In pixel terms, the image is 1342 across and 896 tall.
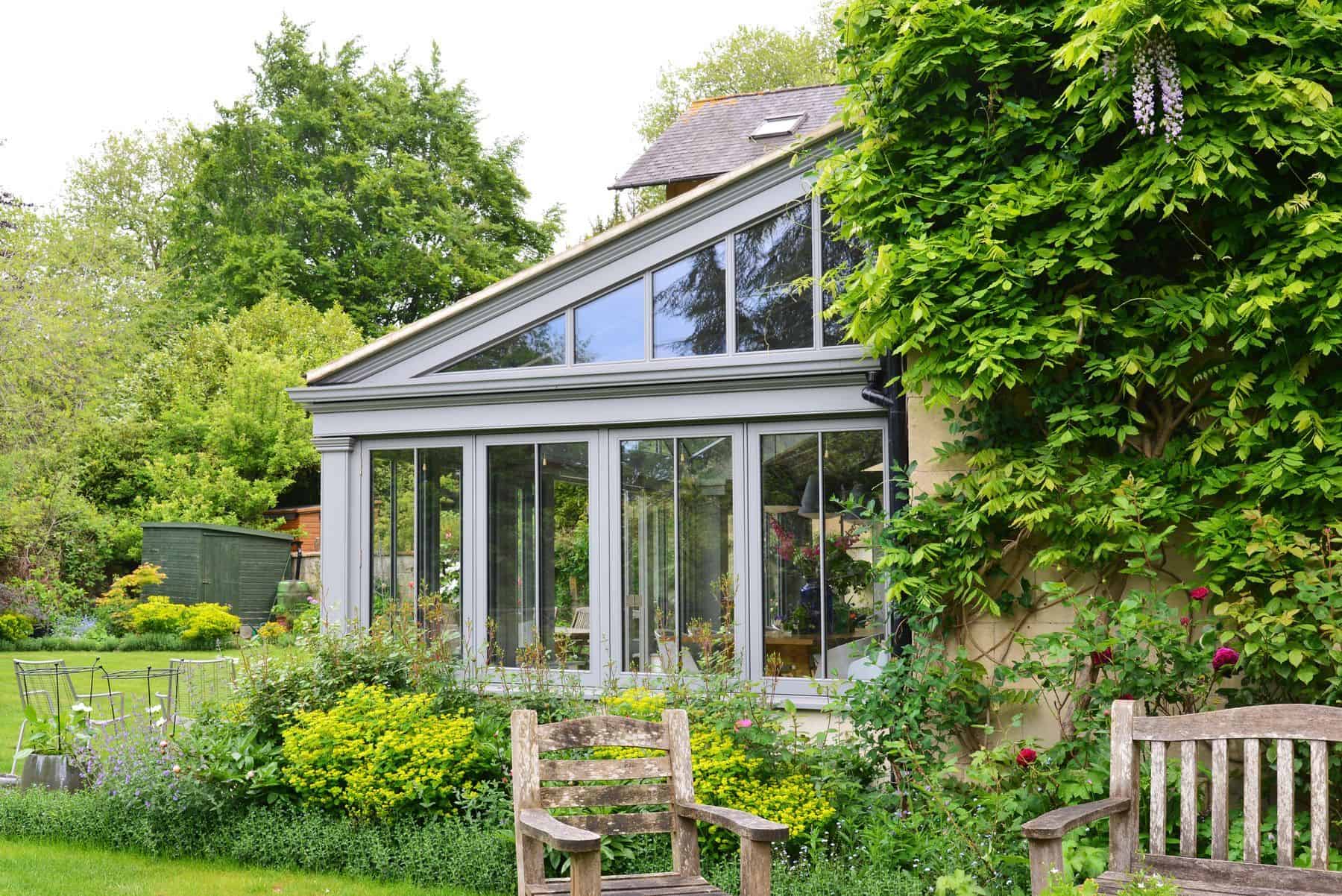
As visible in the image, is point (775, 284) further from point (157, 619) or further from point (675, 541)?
point (157, 619)

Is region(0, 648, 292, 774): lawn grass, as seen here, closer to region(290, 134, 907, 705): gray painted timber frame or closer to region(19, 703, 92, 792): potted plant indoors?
region(19, 703, 92, 792): potted plant indoors

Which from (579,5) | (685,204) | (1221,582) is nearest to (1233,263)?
(1221,582)

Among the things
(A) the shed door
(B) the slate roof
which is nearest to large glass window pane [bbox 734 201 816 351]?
(B) the slate roof

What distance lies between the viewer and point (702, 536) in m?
7.23

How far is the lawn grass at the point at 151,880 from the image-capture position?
5.42 metres

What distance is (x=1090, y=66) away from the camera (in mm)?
5430

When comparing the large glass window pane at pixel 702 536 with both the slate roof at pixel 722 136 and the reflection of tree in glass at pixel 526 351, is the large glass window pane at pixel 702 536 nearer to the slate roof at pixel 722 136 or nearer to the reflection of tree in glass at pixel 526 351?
the reflection of tree in glass at pixel 526 351

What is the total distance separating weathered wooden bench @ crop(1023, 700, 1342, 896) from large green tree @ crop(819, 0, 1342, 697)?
3.78 ft

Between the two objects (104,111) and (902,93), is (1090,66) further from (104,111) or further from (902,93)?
(104,111)

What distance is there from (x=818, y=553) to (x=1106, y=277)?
231 cm

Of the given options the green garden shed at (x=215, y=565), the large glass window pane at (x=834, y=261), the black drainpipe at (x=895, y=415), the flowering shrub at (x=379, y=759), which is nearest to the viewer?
the flowering shrub at (x=379, y=759)

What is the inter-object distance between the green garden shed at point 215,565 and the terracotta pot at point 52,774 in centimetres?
1196

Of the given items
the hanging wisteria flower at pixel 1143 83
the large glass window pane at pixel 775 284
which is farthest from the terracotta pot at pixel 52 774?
the hanging wisteria flower at pixel 1143 83

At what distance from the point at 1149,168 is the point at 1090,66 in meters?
0.57
